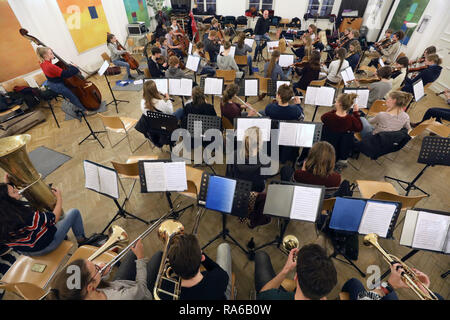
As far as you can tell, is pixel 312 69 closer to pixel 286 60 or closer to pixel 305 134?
pixel 286 60

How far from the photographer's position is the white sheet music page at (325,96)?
4243 mm

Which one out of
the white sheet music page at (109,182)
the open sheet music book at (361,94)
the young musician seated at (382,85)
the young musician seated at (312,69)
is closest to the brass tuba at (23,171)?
the white sheet music page at (109,182)

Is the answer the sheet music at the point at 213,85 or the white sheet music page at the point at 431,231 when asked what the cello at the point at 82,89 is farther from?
the white sheet music page at the point at 431,231

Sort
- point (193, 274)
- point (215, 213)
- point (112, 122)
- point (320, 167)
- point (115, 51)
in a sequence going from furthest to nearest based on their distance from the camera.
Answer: point (115, 51) → point (112, 122) → point (215, 213) → point (320, 167) → point (193, 274)

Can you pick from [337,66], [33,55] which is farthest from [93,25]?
[337,66]

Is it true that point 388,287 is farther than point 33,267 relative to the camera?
No

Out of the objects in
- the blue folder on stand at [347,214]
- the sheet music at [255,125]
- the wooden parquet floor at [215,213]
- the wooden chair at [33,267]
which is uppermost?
the sheet music at [255,125]

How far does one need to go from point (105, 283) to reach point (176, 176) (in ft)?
4.13

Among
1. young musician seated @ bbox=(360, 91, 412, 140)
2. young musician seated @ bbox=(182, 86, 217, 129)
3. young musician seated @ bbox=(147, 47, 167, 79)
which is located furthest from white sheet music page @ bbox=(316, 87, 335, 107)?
young musician seated @ bbox=(147, 47, 167, 79)

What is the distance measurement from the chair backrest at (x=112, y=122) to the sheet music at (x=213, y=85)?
1.89 metres

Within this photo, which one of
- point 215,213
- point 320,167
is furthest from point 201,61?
point 320,167

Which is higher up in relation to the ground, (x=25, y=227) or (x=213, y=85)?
(x=213, y=85)

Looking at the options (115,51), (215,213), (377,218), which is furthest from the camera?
(115,51)

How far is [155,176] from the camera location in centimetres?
266
